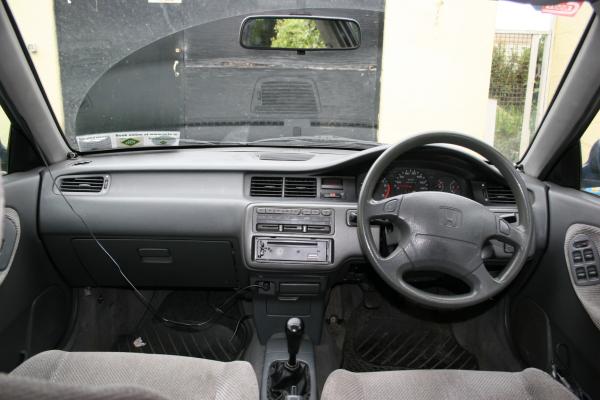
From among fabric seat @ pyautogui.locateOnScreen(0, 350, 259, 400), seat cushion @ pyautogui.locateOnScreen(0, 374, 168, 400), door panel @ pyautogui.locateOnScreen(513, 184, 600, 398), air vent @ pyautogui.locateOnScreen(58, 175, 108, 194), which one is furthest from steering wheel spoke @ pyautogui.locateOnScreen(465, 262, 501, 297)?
air vent @ pyautogui.locateOnScreen(58, 175, 108, 194)

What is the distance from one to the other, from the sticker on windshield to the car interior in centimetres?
1

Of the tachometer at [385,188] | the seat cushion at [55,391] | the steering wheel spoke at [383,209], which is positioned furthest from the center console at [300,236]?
the seat cushion at [55,391]

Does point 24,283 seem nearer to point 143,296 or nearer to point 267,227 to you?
point 143,296

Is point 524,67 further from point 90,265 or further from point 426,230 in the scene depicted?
point 90,265

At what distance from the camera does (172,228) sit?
7.39ft

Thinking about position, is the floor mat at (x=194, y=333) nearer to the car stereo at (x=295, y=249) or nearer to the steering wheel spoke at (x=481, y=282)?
the car stereo at (x=295, y=249)

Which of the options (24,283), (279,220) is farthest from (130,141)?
(279,220)

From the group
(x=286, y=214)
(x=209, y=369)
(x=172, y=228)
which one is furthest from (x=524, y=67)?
(x=209, y=369)

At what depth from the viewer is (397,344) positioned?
2.88 metres

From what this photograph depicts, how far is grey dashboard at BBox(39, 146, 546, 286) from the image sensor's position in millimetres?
2203

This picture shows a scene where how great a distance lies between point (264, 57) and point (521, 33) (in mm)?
1419

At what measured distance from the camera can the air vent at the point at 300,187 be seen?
7.48 ft

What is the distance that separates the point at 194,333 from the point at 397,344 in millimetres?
1202

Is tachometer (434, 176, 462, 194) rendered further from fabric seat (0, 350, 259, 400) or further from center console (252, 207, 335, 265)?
fabric seat (0, 350, 259, 400)
